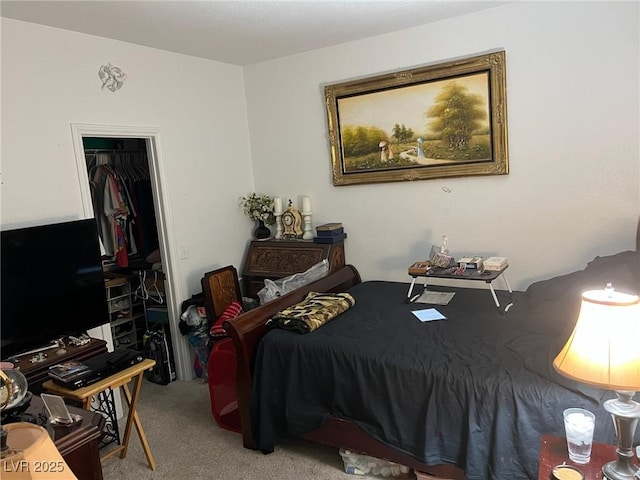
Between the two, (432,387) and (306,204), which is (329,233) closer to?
(306,204)

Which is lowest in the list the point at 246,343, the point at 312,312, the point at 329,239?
the point at 246,343

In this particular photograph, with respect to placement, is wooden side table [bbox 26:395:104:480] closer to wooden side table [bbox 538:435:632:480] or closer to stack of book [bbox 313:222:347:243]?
wooden side table [bbox 538:435:632:480]

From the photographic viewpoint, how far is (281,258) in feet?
13.4

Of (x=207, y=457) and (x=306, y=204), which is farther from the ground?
(x=306, y=204)

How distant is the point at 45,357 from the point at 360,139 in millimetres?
2713

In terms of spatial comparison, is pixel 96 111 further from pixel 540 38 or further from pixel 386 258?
pixel 540 38

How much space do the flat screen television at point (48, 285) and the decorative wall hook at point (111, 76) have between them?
1054 millimetres

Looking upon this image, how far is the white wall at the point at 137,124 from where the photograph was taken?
2.77 meters

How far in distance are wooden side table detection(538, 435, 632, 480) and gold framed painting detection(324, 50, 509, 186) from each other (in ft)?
6.69

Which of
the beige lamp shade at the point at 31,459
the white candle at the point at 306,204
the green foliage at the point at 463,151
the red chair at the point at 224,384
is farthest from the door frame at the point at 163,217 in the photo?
the beige lamp shade at the point at 31,459

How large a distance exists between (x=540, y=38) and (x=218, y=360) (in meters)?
3.02

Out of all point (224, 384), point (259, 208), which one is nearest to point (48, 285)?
point (224, 384)

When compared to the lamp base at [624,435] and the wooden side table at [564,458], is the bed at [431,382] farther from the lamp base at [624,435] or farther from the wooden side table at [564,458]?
the lamp base at [624,435]

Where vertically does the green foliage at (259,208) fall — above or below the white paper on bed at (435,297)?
above
